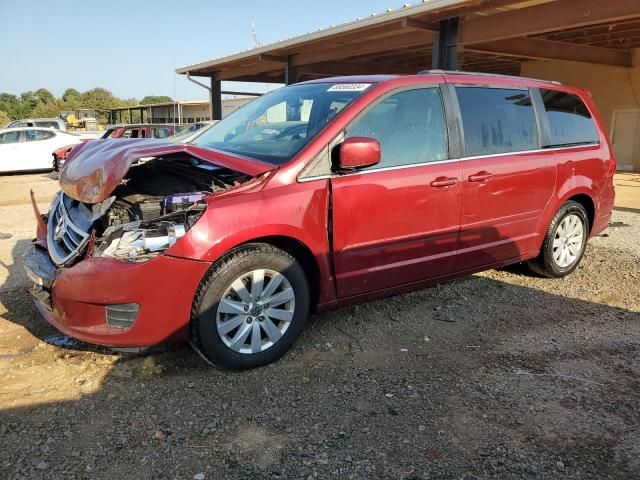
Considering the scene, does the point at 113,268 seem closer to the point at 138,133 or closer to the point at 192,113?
the point at 138,133

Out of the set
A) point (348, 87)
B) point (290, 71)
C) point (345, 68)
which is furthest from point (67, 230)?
point (345, 68)

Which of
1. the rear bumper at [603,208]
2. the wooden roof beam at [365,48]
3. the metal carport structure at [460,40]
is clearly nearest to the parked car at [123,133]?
the metal carport structure at [460,40]

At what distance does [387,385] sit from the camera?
322 cm

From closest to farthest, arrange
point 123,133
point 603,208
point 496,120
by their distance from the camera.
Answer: point 496,120
point 603,208
point 123,133

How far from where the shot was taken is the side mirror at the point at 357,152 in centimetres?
337

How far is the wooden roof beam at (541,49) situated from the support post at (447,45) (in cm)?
196

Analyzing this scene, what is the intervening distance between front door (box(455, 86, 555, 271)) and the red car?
2 centimetres

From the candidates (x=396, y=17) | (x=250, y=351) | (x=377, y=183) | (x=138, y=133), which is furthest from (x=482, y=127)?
(x=138, y=133)

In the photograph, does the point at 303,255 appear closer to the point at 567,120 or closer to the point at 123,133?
the point at 567,120

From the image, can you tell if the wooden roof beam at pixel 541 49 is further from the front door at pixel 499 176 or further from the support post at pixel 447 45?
the front door at pixel 499 176

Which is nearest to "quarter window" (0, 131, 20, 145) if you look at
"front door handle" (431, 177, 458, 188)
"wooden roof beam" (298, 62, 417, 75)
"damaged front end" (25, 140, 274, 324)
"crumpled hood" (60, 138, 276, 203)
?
"wooden roof beam" (298, 62, 417, 75)

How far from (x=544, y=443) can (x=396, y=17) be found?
9.00 m

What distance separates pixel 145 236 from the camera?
3.06 metres

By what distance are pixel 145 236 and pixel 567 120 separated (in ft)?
13.4
